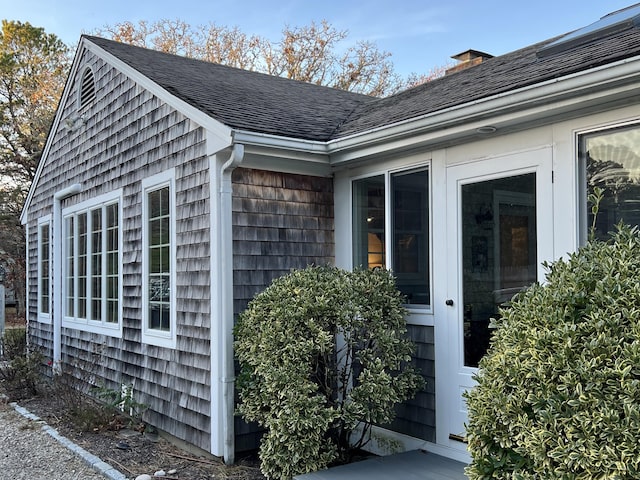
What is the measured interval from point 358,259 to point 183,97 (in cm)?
221

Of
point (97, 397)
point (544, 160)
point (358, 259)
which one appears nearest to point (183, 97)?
point (358, 259)

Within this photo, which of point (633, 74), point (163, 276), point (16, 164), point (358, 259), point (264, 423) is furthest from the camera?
point (16, 164)

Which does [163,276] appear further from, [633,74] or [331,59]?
[331,59]

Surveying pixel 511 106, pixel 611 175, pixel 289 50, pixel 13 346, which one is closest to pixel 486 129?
pixel 511 106

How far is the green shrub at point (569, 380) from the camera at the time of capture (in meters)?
2.33

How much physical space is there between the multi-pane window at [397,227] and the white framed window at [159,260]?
5.94ft

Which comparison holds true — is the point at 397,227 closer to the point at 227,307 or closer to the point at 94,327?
the point at 227,307

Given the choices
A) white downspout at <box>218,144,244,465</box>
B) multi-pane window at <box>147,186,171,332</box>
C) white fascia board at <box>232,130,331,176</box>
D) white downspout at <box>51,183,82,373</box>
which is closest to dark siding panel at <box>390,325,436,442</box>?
white downspout at <box>218,144,244,465</box>

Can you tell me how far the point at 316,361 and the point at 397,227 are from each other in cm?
134

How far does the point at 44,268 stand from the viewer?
9.36m

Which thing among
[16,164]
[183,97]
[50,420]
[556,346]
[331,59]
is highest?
[331,59]

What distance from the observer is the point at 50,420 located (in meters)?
6.55

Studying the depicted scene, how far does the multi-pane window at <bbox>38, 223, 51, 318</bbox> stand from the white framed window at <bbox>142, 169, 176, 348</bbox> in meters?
3.73

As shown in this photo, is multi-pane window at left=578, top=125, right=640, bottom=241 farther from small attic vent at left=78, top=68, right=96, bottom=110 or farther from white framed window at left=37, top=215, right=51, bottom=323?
white framed window at left=37, top=215, right=51, bottom=323
